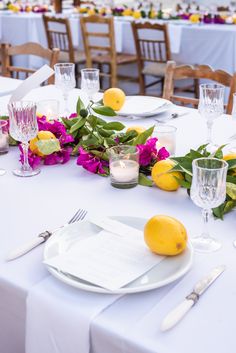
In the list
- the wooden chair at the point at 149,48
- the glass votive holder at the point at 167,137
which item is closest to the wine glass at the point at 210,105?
the glass votive holder at the point at 167,137

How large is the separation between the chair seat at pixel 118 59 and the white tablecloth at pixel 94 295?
298 centimetres

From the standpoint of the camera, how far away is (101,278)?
76cm

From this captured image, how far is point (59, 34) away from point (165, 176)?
10.8 ft

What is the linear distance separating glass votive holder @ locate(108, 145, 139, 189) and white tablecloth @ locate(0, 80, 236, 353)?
0.9 inches

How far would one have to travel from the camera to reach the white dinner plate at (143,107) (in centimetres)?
168

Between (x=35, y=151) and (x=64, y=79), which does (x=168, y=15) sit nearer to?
(x=64, y=79)

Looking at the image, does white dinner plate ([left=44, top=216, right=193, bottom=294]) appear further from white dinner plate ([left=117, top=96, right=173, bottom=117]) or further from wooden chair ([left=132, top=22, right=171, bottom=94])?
wooden chair ([left=132, top=22, right=171, bottom=94])

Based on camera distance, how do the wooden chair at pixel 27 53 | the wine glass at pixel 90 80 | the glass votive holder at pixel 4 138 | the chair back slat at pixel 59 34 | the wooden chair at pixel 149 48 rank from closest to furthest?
1. the glass votive holder at pixel 4 138
2. the wine glass at pixel 90 80
3. the wooden chair at pixel 27 53
4. the wooden chair at pixel 149 48
5. the chair back slat at pixel 59 34

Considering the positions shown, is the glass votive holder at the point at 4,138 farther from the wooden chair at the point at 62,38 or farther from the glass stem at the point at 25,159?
the wooden chair at the point at 62,38

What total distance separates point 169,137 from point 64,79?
61 centimetres

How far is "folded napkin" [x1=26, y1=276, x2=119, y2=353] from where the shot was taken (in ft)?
2.34

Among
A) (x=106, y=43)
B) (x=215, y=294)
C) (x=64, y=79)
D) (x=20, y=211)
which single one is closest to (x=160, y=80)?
(x=106, y=43)

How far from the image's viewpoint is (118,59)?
4.11 metres

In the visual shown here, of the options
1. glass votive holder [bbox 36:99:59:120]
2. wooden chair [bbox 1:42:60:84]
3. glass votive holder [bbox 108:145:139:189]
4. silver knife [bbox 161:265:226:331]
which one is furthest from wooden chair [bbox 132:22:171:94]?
silver knife [bbox 161:265:226:331]
